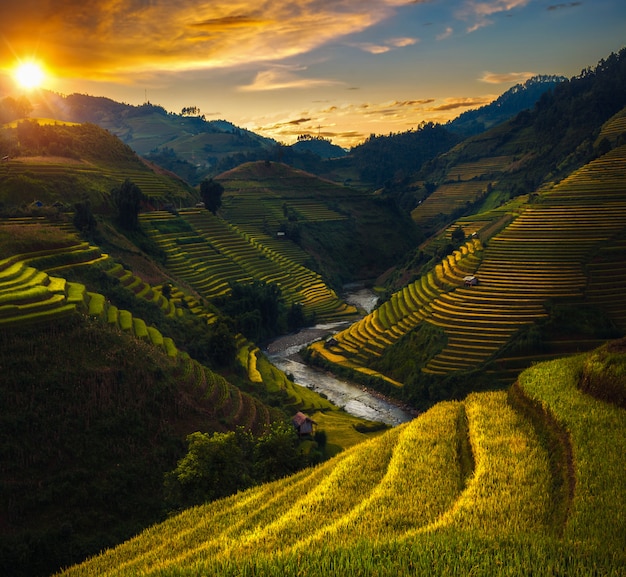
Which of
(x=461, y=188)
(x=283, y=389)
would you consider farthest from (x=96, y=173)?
(x=461, y=188)

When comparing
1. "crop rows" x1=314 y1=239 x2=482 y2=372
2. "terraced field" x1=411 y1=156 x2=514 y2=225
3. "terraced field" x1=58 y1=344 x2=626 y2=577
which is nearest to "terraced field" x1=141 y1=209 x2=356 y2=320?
"crop rows" x1=314 y1=239 x2=482 y2=372

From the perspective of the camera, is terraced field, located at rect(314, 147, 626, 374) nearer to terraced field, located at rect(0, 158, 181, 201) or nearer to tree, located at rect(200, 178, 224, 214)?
tree, located at rect(200, 178, 224, 214)

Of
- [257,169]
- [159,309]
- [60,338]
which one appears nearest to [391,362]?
[159,309]

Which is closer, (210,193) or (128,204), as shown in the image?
(128,204)

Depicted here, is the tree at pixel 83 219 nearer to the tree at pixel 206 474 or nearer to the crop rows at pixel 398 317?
the crop rows at pixel 398 317

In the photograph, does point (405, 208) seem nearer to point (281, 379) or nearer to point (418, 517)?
point (281, 379)

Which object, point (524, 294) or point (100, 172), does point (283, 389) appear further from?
point (100, 172)
